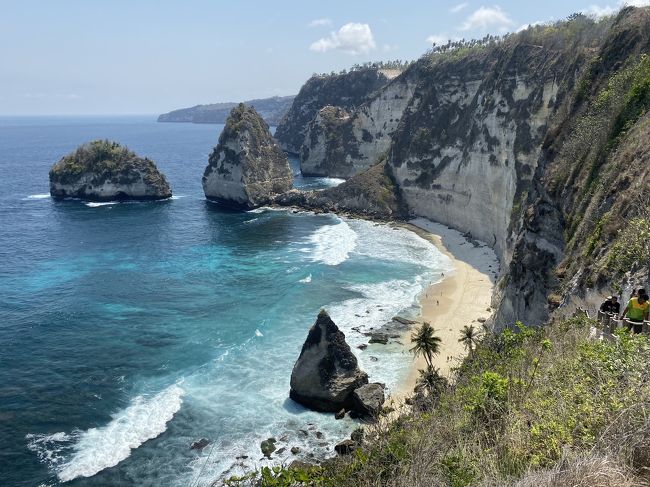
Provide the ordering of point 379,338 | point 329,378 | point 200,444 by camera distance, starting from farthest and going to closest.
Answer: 1. point 379,338
2. point 329,378
3. point 200,444

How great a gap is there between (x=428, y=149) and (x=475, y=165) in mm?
15387

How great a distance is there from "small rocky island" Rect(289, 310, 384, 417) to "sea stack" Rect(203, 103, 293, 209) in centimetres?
6833

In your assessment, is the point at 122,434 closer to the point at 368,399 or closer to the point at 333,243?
the point at 368,399

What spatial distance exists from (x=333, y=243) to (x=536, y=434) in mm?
66379

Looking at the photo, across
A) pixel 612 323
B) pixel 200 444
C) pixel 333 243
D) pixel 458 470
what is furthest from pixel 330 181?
pixel 458 470

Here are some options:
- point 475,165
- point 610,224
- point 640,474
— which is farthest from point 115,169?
point 640,474

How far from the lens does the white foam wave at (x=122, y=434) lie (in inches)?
1189

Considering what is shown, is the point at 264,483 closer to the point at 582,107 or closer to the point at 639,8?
the point at 582,107

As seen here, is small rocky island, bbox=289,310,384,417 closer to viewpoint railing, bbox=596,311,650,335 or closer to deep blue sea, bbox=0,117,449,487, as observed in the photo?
deep blue sea, bbox=0,117,449,487

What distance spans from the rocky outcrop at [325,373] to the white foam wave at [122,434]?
883cm

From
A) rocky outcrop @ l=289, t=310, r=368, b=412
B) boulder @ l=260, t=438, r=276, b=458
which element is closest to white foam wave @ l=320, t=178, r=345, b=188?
rocky outcrop @ l=289, t=310, r=368, b=412

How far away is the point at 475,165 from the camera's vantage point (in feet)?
253

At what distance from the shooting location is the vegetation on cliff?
31.7 feet

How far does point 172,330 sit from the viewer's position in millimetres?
48000
